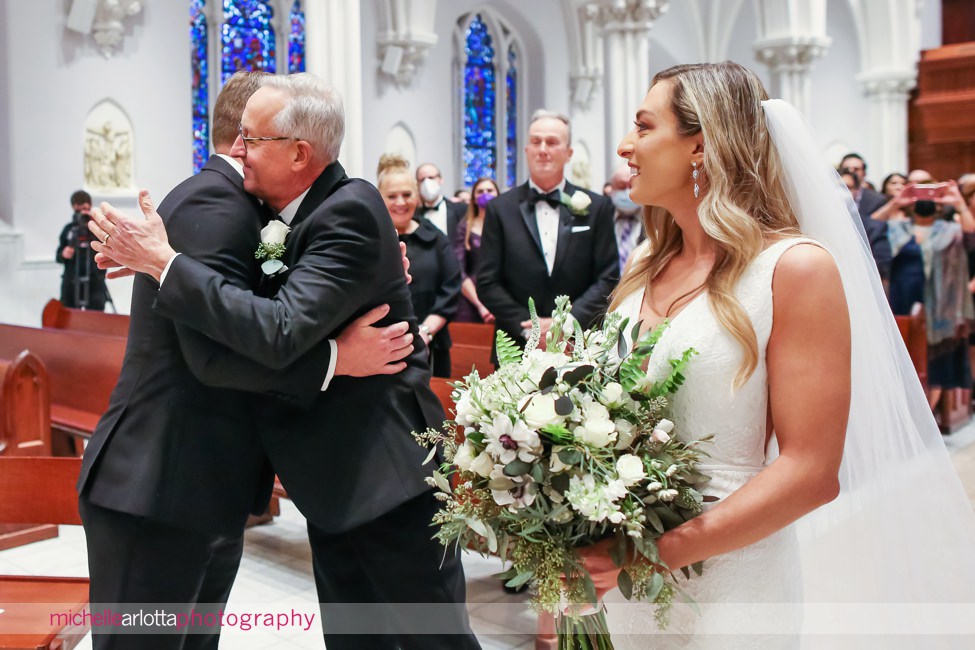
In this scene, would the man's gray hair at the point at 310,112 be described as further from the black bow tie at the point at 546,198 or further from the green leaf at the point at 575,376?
the black bow tie at the point at 546,198

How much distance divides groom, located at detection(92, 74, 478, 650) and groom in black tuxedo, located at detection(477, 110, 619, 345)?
219 cm

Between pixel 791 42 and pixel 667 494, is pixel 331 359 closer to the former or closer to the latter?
pixel 667 494

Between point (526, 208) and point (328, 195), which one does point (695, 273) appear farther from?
point (526, 208)

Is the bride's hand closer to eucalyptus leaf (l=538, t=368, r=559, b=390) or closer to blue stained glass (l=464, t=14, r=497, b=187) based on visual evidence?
eucalyptus leaf (l=538, t=368, r=559, b=390)

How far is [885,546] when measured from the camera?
202 centimetres

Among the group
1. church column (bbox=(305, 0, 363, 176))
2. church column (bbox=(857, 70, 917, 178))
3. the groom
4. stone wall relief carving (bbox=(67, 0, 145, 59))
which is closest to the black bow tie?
the groom

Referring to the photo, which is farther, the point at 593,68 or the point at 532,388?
the point at 593,68

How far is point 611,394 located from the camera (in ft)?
5.35

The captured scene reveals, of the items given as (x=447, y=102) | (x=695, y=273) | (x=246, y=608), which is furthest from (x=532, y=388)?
(x=447, y=102)

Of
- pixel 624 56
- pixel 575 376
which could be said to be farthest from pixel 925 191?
pixel 624 56

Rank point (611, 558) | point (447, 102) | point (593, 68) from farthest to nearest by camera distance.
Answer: point (593, 68) → point (447, 102) → point (611, 558)

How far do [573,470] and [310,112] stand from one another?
3.88 ft

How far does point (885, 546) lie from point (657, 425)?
0.72 meters

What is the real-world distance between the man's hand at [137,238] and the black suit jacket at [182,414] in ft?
0.31
